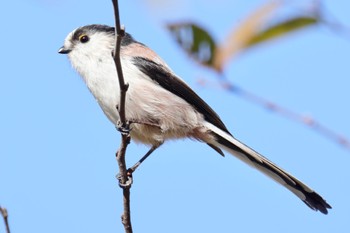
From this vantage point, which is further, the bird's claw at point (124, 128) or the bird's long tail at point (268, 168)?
the bird's long tail at point (268, 168)

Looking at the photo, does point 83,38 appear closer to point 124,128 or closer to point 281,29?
point 124,128

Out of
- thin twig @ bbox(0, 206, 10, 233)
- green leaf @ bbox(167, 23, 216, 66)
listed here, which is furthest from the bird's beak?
green leaf @ bbox(167, 23, 216, 66)

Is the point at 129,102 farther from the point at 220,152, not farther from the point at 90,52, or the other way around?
the point at 220,152

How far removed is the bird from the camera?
3.40 m

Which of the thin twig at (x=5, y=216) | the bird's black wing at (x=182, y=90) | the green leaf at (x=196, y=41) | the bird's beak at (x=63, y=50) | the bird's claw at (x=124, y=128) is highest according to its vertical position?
the bird's black wing at (x=182, y=90)

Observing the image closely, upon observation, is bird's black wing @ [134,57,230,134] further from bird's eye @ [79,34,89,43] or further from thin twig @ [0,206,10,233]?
thin twig @ [0,206,10,233]

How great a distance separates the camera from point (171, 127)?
3.57 meters

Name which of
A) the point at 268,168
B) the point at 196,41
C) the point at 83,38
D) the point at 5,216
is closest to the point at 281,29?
the point at 196,41

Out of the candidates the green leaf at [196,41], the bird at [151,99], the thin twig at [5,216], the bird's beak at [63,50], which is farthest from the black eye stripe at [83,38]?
the green leaf at [196,41]

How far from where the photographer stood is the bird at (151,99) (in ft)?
11.2

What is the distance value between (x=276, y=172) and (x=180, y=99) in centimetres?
82

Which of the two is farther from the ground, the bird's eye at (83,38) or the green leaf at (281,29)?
Answer: the bird's eye at (83,38)

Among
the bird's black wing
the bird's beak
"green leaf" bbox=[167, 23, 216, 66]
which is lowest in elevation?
"green leaf" bbox=[167, 23, 216, 66]

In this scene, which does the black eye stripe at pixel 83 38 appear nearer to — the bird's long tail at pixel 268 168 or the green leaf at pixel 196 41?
the bird's long tail at pixel 268 168
